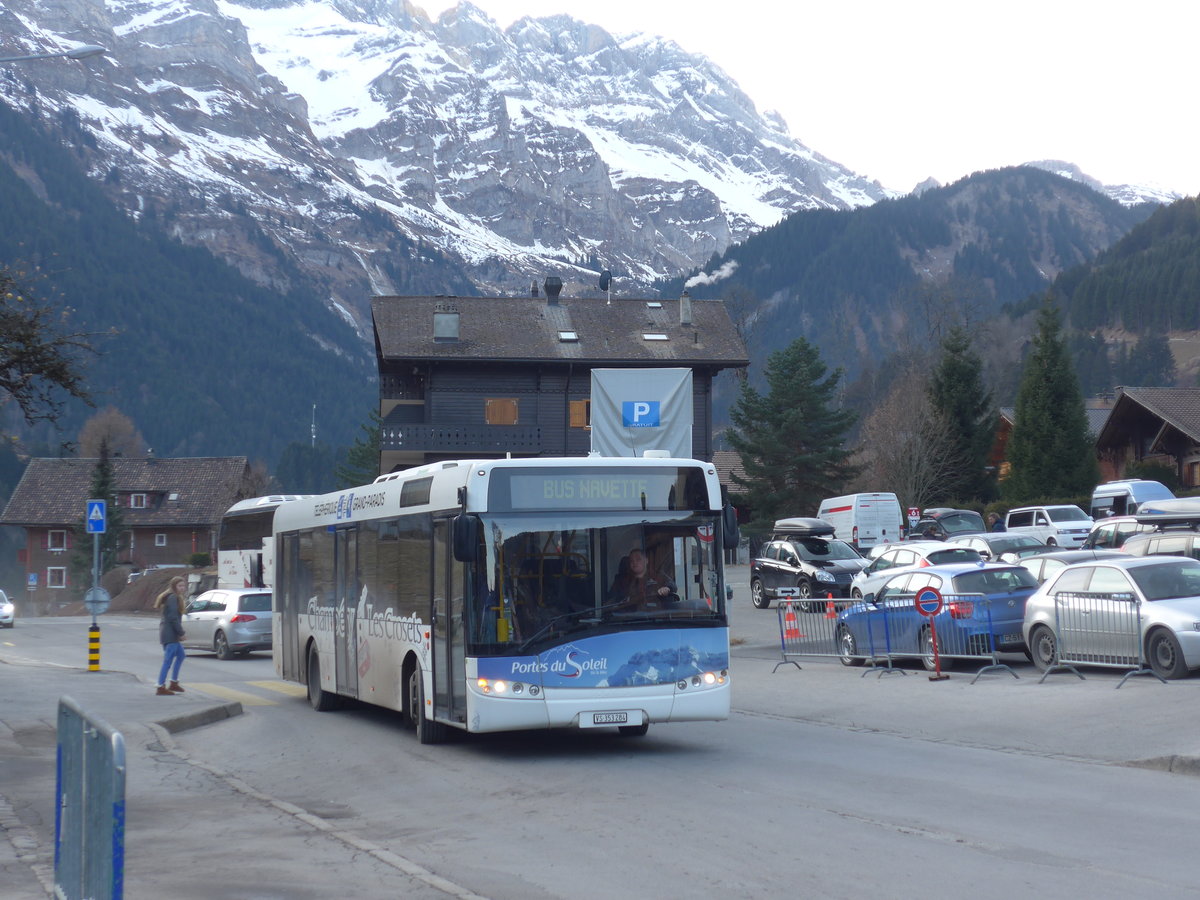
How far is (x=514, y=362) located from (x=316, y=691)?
39769mm

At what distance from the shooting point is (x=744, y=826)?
31.6 feet

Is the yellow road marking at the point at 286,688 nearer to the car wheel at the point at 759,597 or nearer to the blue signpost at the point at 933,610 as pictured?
the blue signpost at the point at 933,610

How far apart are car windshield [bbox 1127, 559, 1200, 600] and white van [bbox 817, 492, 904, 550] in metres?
31.3

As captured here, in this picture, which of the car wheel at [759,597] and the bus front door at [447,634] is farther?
the car wheel at [759,597]

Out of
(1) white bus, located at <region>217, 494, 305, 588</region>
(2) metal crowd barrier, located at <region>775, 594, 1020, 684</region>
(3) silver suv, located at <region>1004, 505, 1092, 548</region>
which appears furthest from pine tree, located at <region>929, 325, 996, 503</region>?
(2) metal crowd barrier, located at <region>775, 594, 1020, 684</region>

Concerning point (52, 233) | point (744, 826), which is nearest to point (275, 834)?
point (744, 826)

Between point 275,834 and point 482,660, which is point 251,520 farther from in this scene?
point 275,834

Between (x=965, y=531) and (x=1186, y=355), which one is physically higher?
(x=1186, y=355)

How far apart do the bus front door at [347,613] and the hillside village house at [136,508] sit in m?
83.4

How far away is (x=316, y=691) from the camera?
63.0 feet

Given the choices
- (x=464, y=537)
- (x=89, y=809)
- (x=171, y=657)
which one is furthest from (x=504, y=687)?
(x=171, y=657)

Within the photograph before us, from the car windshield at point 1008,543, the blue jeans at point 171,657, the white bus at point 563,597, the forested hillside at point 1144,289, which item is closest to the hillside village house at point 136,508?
the car windshield at point 1008,543

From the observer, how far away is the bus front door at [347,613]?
1700 cm

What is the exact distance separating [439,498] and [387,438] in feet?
135
